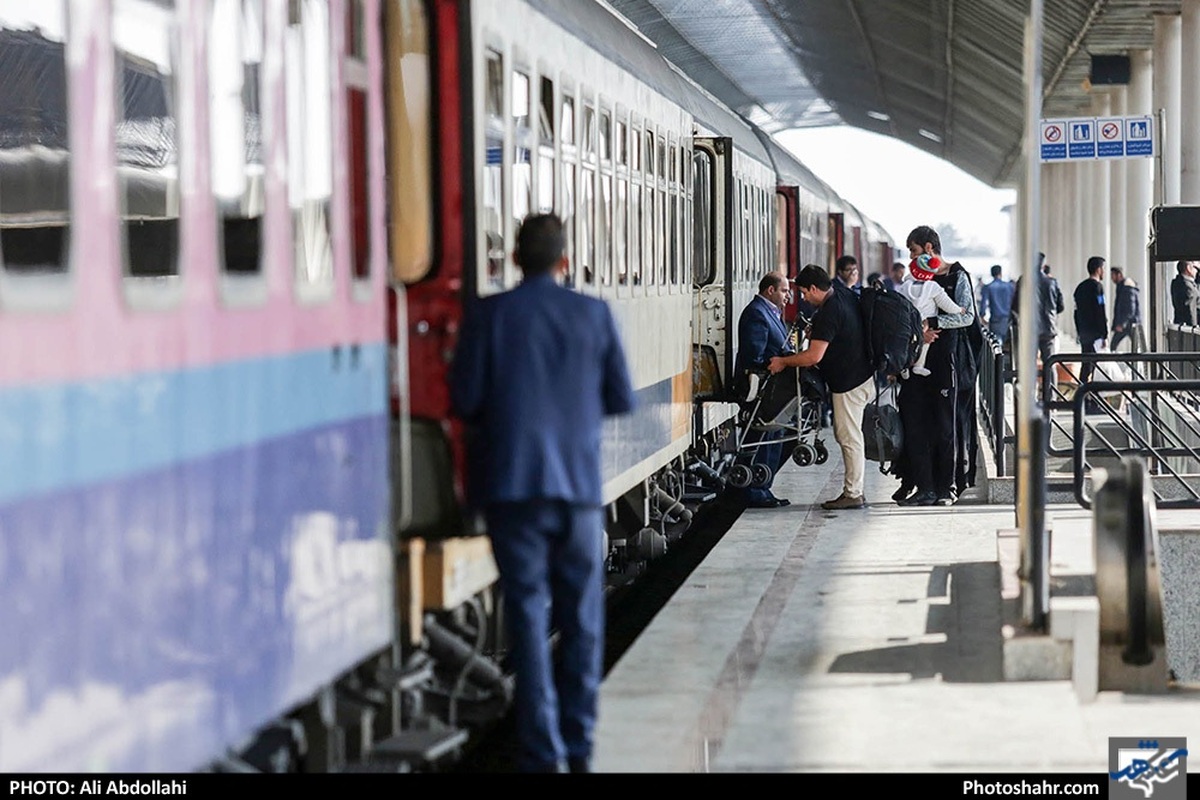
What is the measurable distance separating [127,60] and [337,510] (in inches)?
59.8

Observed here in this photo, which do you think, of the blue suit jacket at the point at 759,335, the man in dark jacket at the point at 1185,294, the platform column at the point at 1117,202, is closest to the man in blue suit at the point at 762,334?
the blue suit jacket at the point at 759,335

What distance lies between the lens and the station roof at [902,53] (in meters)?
35.2

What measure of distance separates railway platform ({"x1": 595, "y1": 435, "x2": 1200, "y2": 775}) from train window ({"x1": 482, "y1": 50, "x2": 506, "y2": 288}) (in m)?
1.82

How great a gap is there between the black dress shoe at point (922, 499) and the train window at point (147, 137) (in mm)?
6636

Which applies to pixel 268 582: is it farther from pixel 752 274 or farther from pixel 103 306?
pixel 752 274

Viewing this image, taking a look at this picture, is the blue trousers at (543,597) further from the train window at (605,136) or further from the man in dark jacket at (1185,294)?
the man in dark jacket at (1185,294)

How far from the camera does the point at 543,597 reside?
7.01 meters

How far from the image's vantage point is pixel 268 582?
5.96 m

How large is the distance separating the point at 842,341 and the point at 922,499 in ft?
5.48

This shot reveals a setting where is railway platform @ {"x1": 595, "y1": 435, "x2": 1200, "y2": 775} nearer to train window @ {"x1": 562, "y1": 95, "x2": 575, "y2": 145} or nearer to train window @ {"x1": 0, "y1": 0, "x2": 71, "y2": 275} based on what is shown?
train window @ {"x1": 562, "y1": 95, "x2": 575, "y2": 145}

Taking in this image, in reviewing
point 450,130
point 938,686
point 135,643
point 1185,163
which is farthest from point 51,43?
point 1185,163

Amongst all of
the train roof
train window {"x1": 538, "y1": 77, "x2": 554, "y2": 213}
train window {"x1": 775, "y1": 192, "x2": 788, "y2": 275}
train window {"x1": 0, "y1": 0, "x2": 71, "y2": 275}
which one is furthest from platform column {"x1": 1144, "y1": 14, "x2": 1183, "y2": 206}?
train window {"x1": 538, "y1": 77, "x2": 554, "y2": 213}

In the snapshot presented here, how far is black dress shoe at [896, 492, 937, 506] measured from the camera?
16.4 metres

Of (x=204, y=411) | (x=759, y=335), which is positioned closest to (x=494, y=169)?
(x=204, y=411)
